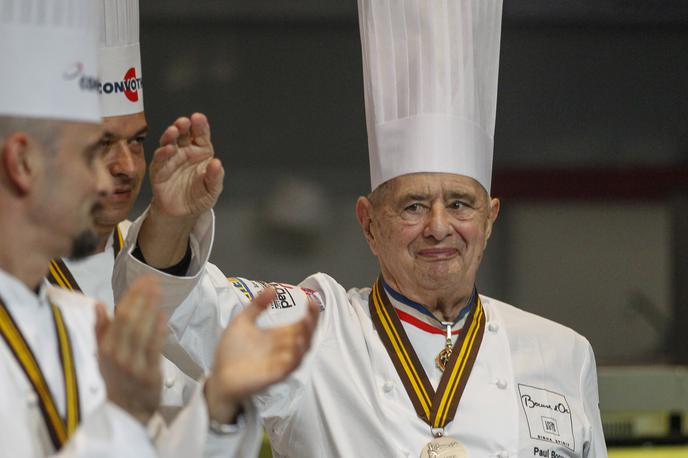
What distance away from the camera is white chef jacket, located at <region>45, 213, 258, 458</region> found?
148 cm

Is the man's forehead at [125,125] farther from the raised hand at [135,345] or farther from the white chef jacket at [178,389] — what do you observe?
A: the raised hand at [135,345]

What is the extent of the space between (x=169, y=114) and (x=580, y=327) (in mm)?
1552

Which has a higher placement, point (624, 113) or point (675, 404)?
point (624, 113)

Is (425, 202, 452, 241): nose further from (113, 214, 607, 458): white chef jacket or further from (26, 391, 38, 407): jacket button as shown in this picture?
(26, 391, 38, 407): jacket button

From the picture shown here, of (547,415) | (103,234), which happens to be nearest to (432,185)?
(547,415)

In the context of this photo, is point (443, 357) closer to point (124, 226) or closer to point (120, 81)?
point (124, 226)

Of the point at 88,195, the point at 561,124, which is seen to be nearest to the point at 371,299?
the point at 88,195

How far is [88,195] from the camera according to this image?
4.92 ft

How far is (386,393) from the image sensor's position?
2.30 metres

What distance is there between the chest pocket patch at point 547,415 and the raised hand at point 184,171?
0.78 metres

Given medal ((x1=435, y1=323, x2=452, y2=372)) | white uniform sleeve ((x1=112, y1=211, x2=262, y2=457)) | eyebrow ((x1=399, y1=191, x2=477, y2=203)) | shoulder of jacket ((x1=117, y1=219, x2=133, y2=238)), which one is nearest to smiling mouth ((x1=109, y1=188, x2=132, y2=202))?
shoulder of jacket ((x1=117, y1=219, x2=133, y2=238))

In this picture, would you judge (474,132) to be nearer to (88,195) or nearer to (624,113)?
(88,195)

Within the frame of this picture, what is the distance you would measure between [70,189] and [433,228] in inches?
38.6

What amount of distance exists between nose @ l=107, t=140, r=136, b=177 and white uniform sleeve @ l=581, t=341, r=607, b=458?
104cm
